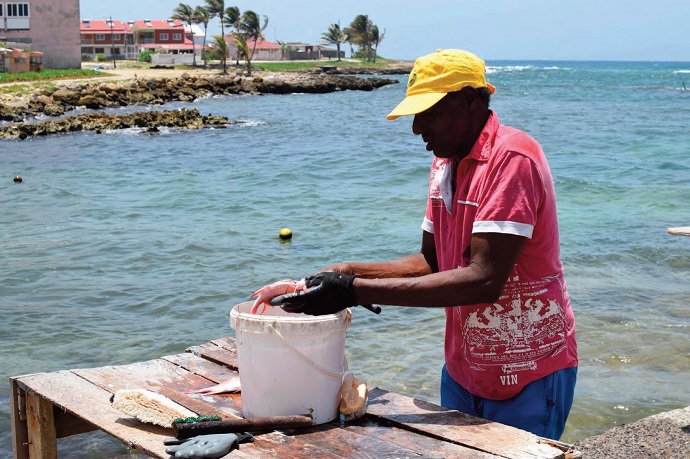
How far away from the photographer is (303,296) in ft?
8.52

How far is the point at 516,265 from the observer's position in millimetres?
2709

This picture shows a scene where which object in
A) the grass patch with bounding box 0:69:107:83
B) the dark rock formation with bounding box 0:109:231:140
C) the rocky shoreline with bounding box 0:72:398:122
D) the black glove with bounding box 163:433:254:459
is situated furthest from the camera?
the grass patch with bounding box 0:69:107:83

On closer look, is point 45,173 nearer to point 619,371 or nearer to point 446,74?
point 619,371

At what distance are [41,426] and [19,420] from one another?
148 millimetres

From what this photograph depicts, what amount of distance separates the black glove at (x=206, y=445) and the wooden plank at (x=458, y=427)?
0.50m

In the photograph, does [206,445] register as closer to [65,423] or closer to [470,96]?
[65,423]

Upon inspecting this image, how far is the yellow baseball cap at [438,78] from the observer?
2.65 meters

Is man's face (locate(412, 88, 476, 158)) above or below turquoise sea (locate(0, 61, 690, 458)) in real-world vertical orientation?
above

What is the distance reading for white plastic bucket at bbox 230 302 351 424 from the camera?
2.63 m

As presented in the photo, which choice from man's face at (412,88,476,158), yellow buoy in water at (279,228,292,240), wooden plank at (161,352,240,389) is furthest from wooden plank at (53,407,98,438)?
yellow buoy in water at (279,228,292,240)

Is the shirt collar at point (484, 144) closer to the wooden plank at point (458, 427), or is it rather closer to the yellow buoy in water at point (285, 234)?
the wooden plank at point (458, 427)

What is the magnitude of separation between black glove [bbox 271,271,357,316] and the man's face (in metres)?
0.52

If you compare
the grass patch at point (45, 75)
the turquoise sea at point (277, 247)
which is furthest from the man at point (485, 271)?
the grass patch at point (45, 75)

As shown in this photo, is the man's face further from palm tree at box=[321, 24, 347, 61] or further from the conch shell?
palm tree at box=[321, 24, 347, 61]
